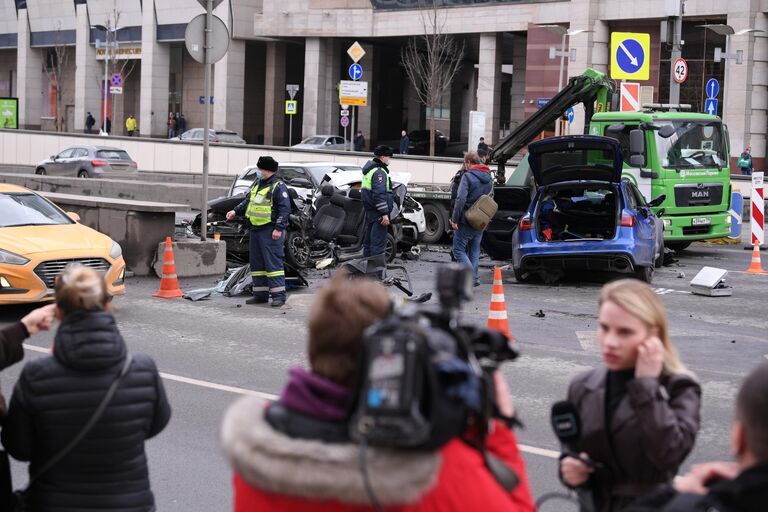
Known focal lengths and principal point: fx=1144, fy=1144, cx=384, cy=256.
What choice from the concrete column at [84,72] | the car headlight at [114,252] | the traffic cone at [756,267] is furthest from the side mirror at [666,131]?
the concrete column at [84,72]

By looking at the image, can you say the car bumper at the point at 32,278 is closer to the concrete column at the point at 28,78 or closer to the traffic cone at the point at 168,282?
the traffic cone at the point at 168,282

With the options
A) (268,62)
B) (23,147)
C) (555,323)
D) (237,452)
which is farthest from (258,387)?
(268,62)

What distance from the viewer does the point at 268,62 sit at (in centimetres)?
6172

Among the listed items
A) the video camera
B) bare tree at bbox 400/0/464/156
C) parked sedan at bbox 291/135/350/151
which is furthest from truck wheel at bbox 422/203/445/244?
parked sedan at bbox 291/135/350/151

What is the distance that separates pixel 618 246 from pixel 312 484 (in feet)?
42.3

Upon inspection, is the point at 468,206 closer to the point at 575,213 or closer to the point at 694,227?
the point at 575,213

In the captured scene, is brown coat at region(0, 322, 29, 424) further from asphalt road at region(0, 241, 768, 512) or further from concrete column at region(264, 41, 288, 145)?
concrete column at region(264, 41, 288, 145)

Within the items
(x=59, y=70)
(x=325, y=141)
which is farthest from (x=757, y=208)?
(x=59, y=70)

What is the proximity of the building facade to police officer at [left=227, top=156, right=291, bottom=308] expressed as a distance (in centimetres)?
3017

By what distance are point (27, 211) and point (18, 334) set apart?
10.0m

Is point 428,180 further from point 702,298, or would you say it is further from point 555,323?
point 555,323

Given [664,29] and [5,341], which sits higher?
[664,29]

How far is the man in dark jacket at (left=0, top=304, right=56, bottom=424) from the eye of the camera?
3.99 metres

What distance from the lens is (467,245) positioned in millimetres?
15305
